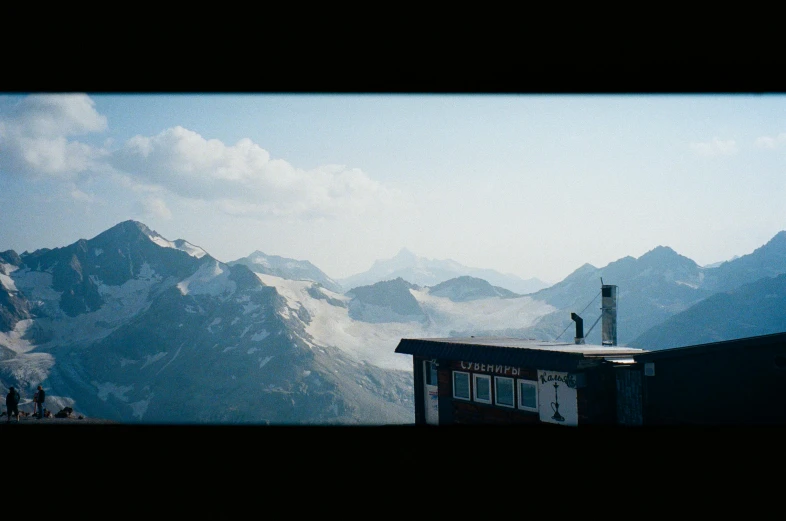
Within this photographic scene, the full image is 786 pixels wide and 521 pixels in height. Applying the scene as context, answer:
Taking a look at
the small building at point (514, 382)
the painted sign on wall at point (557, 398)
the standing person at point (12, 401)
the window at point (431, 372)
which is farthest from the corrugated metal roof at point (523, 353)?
the standing person at point (12, 401)

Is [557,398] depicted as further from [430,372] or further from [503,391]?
[430,372]

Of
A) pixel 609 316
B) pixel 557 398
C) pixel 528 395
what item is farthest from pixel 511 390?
pixel 609 316

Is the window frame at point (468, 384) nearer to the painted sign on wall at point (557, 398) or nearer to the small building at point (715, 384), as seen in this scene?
the painted sign on wall at point (557, 398)

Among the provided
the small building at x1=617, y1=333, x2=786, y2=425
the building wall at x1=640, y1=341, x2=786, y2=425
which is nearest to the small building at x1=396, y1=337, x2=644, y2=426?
the small building at x1=617, y1=333, x2=786, y2=425

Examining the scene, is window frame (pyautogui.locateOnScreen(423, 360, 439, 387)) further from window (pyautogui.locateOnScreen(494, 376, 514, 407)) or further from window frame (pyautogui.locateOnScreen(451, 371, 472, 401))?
window (pyautogui.locateOnScreen(494, 376, 514, 407))

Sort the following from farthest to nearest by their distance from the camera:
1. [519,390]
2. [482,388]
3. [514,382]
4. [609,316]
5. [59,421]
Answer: [609,316] → [482,388] → [514,382] → [519,390] → [59,421]
